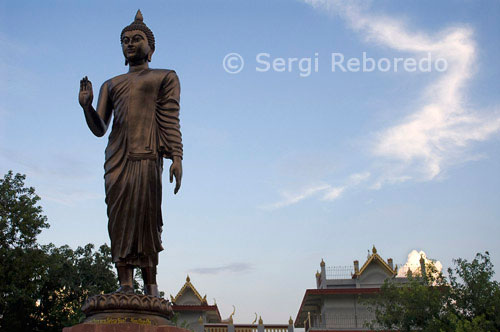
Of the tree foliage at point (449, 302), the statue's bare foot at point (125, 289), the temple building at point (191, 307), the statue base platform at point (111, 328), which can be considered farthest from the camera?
the temple building at point (191, 307)

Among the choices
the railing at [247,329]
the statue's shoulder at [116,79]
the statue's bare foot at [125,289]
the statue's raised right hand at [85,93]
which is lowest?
the railing at [247,329]

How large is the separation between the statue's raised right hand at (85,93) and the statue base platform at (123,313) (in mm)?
2357

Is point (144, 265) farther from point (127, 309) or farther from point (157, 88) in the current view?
point (157, 88)

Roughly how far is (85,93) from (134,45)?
0.95 m

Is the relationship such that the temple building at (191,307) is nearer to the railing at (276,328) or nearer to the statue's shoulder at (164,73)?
the railing at (276,328)

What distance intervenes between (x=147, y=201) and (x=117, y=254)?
2.27 ft

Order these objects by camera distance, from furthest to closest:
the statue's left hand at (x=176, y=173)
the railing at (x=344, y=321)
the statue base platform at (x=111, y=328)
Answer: the railing at (x=344, y=321)
the statue's left hand at (x=176, y=173)
the statue base platform at (x=111, y=328)

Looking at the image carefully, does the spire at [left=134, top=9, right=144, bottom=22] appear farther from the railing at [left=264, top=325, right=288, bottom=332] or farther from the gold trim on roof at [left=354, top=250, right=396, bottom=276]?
the gold trim on roof at [left=354, top=250, right=396, bottom=276]

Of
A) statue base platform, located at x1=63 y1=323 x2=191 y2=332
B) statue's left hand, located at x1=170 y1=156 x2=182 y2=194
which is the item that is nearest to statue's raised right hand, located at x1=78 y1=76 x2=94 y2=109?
statue's left hand, located at x1=170 y1=156 x2=182 y2=194

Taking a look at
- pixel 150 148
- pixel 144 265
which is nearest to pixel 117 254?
pixel 144 265

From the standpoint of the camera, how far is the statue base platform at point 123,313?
16.8 ft

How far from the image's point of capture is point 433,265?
2247 cm

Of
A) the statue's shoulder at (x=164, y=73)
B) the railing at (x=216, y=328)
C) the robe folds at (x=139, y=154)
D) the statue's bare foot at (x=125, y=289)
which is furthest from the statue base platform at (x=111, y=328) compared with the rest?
the railing at (x=216, y=328)

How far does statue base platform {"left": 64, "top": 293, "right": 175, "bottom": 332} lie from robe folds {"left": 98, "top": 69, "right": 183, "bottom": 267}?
2.06ft
